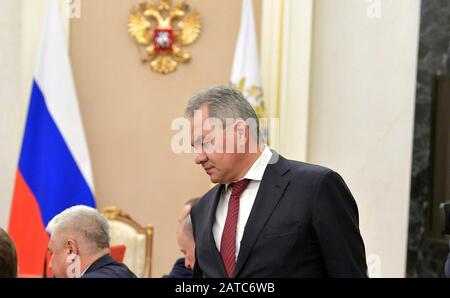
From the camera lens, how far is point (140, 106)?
20.7 feet

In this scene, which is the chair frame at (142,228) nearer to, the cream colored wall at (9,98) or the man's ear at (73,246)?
the cream colored wall at (9,98)

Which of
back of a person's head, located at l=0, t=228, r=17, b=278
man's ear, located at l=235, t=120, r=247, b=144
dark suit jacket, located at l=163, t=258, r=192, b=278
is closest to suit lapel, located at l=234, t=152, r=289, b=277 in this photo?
man's ear, located at l=235, t=120, r=247, b=144

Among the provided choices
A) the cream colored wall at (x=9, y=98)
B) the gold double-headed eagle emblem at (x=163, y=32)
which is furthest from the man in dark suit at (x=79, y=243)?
the gold double-headed eagle emblem at (x=163, y=32)

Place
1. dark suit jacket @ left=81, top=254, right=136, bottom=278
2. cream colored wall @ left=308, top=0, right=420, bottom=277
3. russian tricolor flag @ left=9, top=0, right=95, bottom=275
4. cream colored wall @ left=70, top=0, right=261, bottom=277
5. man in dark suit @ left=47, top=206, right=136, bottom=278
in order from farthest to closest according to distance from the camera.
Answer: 1. cream colored wall @ left=70, top=0, right=261, bottom=277
2. russian tricolor flag @ left=9, top=0, right=95, bottom=275
3. cream colored wall @ left=308, top=0, right=420, bottom=277
4. man in dark suit @ left=47, top=206, right=136, bottom=278
5. dark suit jacket @ left=81, top=254, right=136, bottom=278

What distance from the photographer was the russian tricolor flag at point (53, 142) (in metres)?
5.83

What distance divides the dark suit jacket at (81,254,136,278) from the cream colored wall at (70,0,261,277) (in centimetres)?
319

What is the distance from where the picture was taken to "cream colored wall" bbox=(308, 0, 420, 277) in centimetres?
560

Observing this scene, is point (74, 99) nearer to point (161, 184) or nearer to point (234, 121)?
point (161, 184)

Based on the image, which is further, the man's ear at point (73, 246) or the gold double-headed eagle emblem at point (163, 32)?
the gold double-headed eagle emblem at point (163, 32)

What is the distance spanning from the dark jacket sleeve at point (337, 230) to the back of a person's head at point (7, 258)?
92cm

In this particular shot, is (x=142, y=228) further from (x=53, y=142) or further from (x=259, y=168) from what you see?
(x=259, y=168)

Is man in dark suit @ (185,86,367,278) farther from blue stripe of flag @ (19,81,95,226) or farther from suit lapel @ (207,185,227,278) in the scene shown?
blue stripe of flag @ (19,81,95,226)
